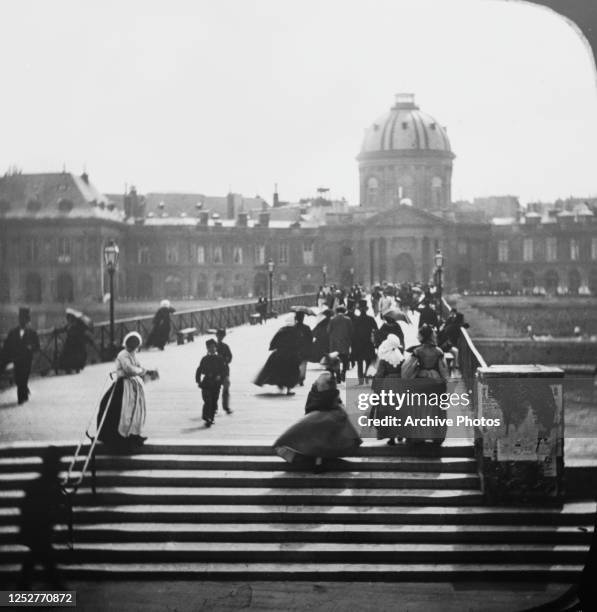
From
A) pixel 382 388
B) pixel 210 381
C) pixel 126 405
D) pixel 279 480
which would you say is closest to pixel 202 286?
pixel 210 381

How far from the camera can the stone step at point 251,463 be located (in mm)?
8031

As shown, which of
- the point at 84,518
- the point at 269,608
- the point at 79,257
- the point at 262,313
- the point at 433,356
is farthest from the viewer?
the point at 262,313

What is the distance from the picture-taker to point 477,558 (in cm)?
738

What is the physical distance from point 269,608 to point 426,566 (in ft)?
4.12

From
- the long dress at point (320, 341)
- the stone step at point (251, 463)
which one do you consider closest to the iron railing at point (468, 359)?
the stone step at point (251, 463)

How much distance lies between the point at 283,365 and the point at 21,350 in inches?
102

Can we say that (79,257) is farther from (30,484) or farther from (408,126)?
(408,126)

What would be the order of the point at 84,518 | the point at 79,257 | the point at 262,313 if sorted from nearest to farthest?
1. the point at 84,518
2. the point at 79,257
3. the point at 262,313

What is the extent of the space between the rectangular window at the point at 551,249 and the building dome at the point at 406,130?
262 cm

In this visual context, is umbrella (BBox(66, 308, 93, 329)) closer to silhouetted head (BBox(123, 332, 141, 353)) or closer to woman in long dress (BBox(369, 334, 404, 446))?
silhouetted head (BBox(123, 332, 141, 353))

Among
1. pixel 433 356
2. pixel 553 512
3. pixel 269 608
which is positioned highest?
pixel 433 356

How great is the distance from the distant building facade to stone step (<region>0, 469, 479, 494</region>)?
6.70 ft

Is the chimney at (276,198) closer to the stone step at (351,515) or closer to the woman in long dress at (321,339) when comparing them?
the woman in long dress at (321,339)

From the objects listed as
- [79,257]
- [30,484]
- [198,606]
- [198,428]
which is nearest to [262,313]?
[79,257]
